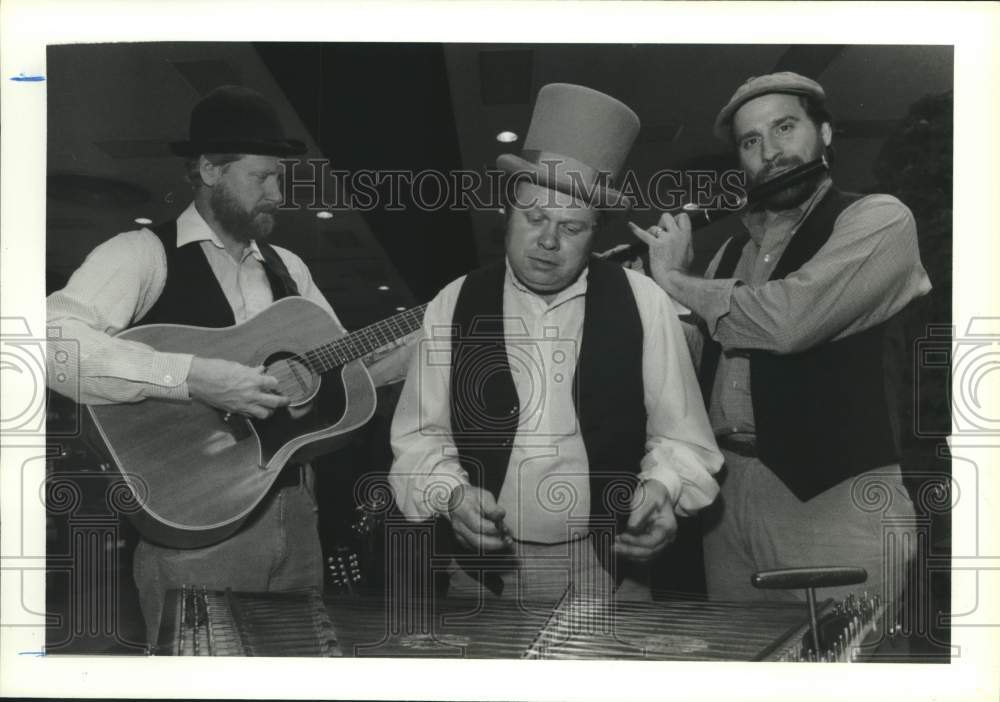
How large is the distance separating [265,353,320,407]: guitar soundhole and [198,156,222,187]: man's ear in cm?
71

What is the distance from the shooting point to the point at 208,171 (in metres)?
3.55

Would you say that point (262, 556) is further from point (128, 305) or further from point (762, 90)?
point (762, 90)

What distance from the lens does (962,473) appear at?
3549mm

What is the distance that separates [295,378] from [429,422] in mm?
524

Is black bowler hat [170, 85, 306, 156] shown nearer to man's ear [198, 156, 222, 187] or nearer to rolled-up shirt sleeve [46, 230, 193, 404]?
man's ear [198, 156, 222, 187]

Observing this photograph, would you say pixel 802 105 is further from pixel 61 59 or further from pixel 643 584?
pixel 61 59

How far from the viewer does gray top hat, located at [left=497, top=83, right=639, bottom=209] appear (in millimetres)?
3500

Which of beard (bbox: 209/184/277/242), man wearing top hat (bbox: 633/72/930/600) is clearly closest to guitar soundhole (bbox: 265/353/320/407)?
beard (bbox: 209/184/277/242)

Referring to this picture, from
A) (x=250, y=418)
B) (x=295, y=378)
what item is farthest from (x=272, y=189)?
(x=250, y=418)

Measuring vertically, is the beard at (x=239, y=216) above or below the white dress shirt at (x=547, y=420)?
above

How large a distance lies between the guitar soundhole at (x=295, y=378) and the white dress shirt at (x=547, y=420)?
1.09ft

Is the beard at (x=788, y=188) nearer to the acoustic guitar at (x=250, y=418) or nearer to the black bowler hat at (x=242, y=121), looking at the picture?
the acoustic guitar at (x=250, y=418)

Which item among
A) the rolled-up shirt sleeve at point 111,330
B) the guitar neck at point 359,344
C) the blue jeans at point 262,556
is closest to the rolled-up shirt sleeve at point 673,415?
the guitar neck at point 359,344

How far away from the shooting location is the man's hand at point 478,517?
11.5ft
